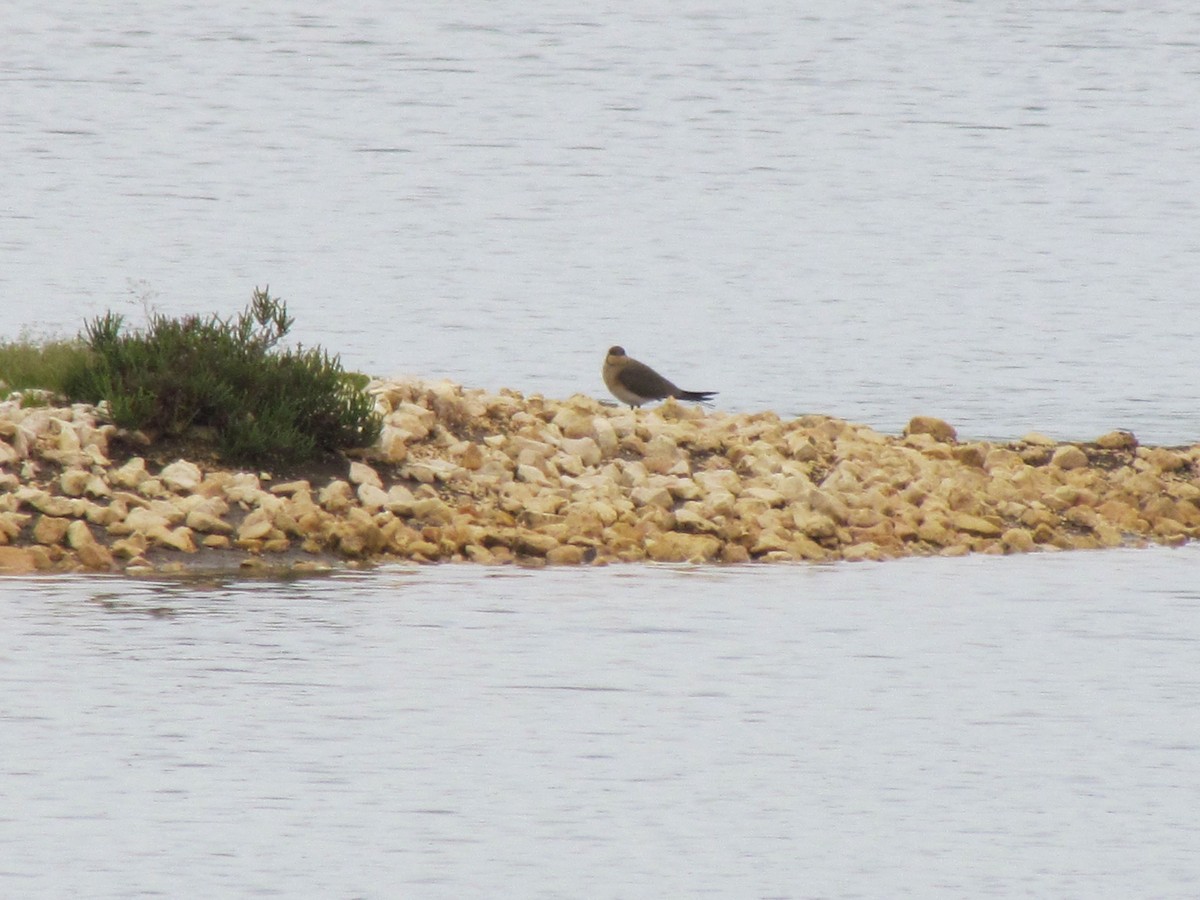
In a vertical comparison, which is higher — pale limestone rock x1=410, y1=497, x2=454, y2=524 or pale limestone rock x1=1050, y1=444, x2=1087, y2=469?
pale limestone rock x1=1050, y1=444, x2=1087, y2=469

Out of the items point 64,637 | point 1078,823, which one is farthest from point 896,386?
point 1078,823

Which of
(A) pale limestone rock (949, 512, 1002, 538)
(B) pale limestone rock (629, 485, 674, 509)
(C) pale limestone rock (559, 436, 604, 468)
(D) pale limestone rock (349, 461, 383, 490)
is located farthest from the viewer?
(C) pale limestone rock (559, 436, 604, 468)

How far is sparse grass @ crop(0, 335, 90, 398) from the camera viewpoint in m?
16.2

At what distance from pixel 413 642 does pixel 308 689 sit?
1.06 meters

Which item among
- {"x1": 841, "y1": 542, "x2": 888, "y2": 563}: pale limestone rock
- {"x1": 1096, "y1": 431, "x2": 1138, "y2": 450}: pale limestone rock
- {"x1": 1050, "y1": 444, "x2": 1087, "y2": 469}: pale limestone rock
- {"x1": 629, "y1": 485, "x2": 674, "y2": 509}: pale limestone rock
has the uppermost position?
{"x1": 1096, "y1": 431, "x2": 1138, "y2": 450}: pale limestone rock

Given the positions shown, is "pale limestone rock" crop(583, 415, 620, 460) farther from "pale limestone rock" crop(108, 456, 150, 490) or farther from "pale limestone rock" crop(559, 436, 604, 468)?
"pale limestone rock" crop(108, 456, 150, 490)

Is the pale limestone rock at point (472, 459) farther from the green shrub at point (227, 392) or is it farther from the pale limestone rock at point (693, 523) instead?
the pale limestone rock at point (693, 523)

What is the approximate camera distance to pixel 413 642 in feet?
40.9

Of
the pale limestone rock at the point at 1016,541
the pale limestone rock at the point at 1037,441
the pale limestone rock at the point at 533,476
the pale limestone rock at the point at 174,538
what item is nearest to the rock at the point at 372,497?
the pale limestone rock at the point at 533,476

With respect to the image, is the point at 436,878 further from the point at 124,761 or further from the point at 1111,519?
the point at 1111,519

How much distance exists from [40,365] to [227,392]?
1.67 m

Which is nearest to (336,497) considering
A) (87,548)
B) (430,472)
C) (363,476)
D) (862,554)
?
(363,476)

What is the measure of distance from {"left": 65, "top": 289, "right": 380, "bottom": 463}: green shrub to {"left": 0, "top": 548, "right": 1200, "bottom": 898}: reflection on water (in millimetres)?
1647

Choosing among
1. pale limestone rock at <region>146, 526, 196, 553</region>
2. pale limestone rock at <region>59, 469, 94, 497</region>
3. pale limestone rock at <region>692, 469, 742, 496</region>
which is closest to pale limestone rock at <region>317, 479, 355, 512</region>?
pale limestone rock at <region>146, 526, 196, 553</region>
